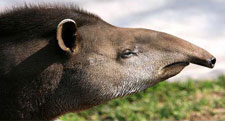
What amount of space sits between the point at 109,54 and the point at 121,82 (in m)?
0.24

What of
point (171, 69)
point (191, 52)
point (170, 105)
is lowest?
point (170, 105)

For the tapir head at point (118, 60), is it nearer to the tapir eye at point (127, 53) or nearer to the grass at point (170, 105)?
the tapir eye at point (127, 53)

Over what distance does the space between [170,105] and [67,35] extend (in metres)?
3.70

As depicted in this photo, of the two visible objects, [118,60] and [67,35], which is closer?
[67,35]

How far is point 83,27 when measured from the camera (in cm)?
396

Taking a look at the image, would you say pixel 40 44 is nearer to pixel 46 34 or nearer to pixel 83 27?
pixel 46 34

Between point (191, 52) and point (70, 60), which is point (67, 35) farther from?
point (191, 52)

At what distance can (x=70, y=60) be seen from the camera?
3.85 meters

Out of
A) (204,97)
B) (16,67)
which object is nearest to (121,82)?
(16,67)

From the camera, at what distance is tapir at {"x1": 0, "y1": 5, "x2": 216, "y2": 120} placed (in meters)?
3.76

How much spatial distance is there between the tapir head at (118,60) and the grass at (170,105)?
10.0ft

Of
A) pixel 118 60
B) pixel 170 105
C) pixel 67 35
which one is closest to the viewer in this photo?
pixel 67 35

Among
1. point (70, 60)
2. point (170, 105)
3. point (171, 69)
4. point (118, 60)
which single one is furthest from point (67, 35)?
point (170, 105)

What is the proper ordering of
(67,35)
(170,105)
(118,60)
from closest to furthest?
(67,35) → (118,60) → (170,105)
